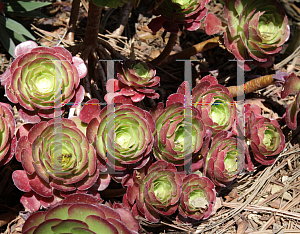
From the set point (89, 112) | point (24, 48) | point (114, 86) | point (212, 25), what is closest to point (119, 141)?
point (89, 112)

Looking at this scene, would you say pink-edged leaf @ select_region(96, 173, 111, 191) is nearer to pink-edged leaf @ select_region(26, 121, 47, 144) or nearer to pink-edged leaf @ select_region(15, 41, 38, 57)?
pink-edged leaf @ select_region(26, 121, 47, 144)

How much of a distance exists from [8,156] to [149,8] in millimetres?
842

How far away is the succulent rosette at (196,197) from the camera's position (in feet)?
3.52

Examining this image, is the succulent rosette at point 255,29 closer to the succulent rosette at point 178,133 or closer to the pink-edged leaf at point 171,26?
the pink-edged leaf at point 171,26

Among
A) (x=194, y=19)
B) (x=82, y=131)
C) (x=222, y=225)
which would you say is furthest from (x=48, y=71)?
(x=222, y=225)

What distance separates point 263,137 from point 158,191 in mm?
569

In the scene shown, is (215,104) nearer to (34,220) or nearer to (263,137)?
(263,137)

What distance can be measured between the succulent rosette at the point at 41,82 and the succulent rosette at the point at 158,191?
1.31ft

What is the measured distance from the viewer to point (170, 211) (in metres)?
1.07

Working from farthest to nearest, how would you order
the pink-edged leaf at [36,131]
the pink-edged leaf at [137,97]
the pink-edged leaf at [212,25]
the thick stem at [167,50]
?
the thick stem at [167,50] → the pink-edged leaf at [212,25] → the pink-edged leaf at [137,97] → the pink-edged leaf at [36,131]

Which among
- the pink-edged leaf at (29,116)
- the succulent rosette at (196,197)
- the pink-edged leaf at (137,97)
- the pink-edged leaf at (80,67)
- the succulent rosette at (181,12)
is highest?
the succulent rosette at (181,12)

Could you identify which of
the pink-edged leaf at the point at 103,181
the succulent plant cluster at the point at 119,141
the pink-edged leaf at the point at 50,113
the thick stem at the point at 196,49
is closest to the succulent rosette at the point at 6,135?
the succulent plant cluster at the point at 119,141

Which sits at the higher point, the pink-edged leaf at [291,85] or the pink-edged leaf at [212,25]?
the pink-edged leaf at [212,25]

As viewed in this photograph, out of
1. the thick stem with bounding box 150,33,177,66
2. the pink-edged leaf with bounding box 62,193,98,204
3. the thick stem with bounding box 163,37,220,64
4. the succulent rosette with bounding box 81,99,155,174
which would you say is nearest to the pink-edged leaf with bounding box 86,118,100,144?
the succulent rosette with bounding box 81,99,155,174
